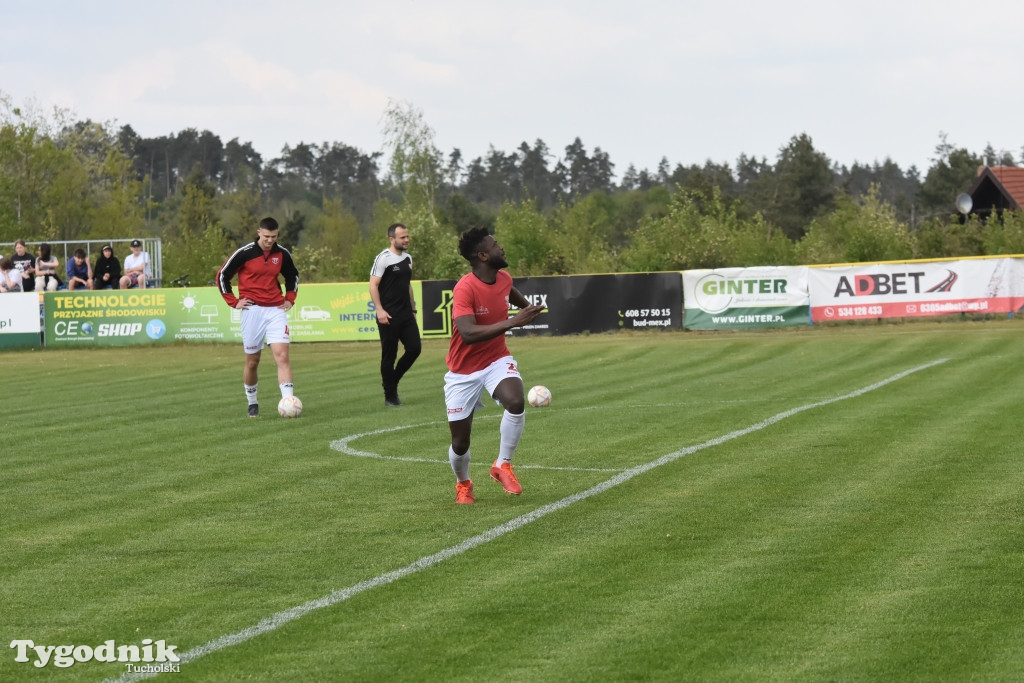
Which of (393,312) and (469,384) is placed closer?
(469,384)

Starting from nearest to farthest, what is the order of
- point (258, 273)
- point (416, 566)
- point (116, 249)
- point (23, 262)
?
1. point (416, 566)
2. point (258, 273)
3. point (23, 262)
4. point (116, 249)

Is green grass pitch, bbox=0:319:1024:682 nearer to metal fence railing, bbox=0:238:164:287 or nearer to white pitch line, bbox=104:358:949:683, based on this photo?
white pitch line, bbox=104:358:949:683

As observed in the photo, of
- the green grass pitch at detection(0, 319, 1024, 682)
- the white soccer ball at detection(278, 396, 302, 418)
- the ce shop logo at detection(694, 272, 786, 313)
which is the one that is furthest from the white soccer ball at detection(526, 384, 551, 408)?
the ce shop logo at detection(694, 272, 786, 313)

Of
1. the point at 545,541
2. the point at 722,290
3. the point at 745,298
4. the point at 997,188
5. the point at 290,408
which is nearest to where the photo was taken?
the point at 545,541

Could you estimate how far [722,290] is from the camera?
3347 cm

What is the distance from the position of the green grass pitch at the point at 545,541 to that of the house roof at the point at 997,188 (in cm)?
4699

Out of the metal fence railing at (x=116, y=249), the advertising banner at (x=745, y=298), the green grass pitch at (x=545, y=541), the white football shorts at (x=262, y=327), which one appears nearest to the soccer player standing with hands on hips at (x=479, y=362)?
the green grass pitch at (x=545, y=541)

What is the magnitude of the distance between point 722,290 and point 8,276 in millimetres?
18365

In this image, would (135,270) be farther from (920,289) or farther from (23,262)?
(920,289)

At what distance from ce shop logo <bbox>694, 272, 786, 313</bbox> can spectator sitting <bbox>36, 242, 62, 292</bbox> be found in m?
16.8

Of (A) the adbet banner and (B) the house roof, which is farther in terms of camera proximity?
(B) the house roof

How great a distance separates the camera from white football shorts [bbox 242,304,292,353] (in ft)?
53.4

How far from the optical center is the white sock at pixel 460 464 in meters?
9.78

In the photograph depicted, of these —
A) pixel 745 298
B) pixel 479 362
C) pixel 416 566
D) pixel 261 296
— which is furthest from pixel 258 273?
pixel 745 298
